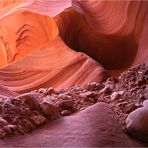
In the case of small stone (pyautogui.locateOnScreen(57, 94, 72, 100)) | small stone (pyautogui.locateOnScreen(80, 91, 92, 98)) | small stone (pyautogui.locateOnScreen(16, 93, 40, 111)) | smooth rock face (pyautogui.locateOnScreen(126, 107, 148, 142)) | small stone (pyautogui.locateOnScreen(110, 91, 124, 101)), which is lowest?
smooth rock face (pyautogui.locateOnScreen(126, 107, 148, 142))

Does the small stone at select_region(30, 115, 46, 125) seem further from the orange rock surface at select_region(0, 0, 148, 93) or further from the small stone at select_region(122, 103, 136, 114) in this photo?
the orange rock surface at select_region(0, 0, 148, 93)

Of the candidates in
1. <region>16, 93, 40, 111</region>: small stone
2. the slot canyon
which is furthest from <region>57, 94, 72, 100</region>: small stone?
<region>16, 93, 40, 111</region>: small stone

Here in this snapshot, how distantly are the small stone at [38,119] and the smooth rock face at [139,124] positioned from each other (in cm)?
21

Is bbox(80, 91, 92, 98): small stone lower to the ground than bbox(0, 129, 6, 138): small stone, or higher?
lower

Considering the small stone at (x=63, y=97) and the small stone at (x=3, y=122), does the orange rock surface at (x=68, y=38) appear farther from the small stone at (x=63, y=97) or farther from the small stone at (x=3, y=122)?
the small stone at (x=3, y=122)

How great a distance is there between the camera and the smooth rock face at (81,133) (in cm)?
95

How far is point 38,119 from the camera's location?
3.43 ft

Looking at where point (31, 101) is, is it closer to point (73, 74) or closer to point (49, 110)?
point (49, 110)

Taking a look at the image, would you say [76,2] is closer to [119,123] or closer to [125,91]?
[125,91]

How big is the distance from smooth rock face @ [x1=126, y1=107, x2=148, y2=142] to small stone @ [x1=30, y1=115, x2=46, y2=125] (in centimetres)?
21

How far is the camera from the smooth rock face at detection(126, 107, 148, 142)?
3.34ft

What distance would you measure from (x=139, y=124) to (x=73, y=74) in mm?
722

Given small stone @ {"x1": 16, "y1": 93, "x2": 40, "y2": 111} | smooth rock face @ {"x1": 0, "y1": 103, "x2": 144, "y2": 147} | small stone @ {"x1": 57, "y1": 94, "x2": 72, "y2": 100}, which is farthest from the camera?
small stone @ {"x1": 57, "y1": 94, "x2": 72, "y2": 100}

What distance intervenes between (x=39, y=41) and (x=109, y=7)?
372mm
